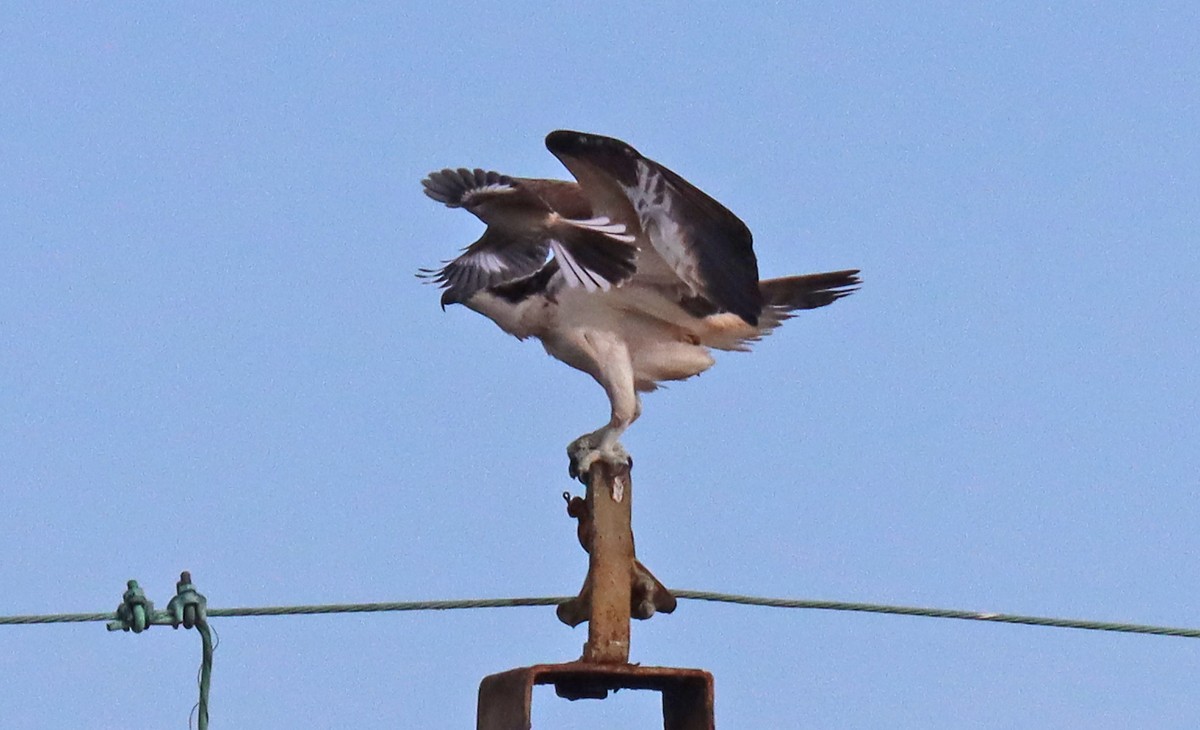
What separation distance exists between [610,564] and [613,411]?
0.75 meters

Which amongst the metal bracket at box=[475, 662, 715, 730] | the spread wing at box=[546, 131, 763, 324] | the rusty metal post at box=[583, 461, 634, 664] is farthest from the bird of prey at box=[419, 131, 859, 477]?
the metal bracket at box=[475, 662, 715, 730]

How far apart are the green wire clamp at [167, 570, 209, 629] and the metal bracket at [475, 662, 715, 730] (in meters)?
0.69

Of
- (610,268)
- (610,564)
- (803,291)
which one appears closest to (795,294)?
(803,291)

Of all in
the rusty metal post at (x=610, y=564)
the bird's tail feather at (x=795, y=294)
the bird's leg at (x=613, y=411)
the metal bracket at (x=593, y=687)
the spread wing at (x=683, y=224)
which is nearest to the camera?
the metal bracket at (x=593, y=687)

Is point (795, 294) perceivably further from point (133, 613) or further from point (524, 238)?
point (133, 613)

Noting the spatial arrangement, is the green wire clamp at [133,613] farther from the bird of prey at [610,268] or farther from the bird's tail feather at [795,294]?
the bird's tail feather at [795,294]

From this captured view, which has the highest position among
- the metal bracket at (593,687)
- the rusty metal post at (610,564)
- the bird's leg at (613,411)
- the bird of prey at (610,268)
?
the bird of prey at (610,268)

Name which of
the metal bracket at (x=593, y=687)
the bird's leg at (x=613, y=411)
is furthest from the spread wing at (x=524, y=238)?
the metal bracket at (x=593, y=687)

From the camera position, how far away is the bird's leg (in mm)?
5305

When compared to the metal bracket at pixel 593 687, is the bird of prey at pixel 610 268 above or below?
above

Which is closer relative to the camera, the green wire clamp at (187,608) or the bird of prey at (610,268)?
the green wire clamp at (187,608)

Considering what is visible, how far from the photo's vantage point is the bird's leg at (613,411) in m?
5.30

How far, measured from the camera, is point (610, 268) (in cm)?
567

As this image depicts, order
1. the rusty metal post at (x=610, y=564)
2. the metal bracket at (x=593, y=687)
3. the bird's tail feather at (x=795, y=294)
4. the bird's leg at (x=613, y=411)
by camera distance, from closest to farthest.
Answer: the metal bracket at (x=593, y=687) → the rusty metal post at (x=610, y=564) → the bird's leg at (x=613, y=411) → the bird's tail feather at (x=795, y=294)
